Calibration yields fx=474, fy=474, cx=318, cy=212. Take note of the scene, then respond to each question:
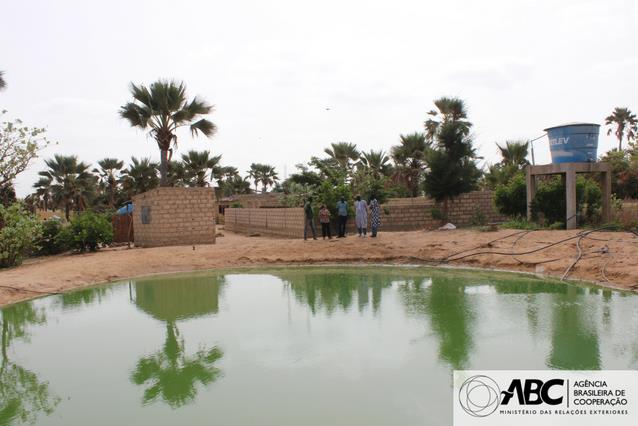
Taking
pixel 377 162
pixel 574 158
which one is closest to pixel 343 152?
pixel 377 162

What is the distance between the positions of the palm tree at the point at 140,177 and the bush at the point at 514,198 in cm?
1776

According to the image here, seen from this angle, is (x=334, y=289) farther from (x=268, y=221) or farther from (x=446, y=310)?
(x=268, y=221)

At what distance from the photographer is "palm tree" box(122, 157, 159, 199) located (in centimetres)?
2527

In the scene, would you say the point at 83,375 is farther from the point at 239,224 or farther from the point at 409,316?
the point at 239,224

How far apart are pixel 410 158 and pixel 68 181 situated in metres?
19.5

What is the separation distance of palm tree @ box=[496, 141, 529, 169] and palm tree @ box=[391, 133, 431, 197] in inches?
161

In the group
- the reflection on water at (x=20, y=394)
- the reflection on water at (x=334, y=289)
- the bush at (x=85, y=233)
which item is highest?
the bush at (x=85, y=233)

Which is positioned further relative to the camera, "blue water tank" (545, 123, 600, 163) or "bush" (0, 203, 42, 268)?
"blue water tank" (545, 123, 600, 163)

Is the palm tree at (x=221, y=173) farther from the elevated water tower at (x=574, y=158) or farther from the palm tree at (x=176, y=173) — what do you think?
the elevated water tower at (x=574, y=158)

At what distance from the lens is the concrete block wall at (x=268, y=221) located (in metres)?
17.1

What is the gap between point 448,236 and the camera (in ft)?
47.2

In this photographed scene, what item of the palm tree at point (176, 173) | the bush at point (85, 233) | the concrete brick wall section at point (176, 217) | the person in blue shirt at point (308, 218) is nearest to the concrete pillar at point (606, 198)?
the person in blue shirt at point (308, 218)

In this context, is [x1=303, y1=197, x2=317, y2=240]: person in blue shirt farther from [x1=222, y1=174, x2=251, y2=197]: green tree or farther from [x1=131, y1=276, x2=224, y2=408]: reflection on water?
[x1=222, y1=174, x2=251, y2=197]: green tree

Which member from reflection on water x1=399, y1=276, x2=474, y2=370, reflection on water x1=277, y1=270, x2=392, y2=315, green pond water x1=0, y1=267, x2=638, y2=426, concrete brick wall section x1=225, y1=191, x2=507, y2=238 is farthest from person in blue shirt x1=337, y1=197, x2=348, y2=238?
green pond water x1=0, y1=267, x2=638, y2=426
